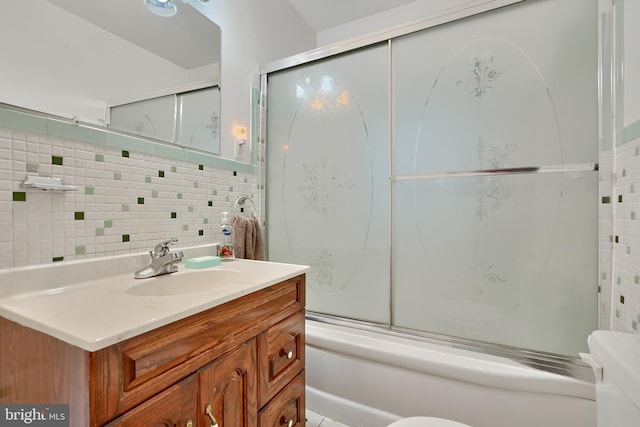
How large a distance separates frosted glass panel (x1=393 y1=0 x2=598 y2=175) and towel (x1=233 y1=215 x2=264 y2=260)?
844mm

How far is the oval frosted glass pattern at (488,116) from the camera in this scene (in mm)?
1233

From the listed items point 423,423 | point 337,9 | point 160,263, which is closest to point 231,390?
point 160,263

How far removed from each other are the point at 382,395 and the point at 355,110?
1485mm

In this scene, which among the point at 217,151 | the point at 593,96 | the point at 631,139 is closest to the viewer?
the point at 631,139

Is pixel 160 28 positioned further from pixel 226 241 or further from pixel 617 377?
pixel 617 377

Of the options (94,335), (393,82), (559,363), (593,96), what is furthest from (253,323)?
(593,96)

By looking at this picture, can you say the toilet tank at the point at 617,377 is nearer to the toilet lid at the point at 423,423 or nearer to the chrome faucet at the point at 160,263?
the toilet lid at the point at 423,423

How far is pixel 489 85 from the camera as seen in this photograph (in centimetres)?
131

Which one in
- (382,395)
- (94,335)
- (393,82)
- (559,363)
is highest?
(393,82)

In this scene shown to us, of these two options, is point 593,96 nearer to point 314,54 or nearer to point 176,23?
point 314,54

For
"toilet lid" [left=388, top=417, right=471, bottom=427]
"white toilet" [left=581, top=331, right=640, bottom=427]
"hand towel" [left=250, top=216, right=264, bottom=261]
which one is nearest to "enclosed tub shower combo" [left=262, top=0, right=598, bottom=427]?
"toilet lid" [left=388, top=417, right=471, bottom=427]

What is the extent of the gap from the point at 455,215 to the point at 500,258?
0.91ft

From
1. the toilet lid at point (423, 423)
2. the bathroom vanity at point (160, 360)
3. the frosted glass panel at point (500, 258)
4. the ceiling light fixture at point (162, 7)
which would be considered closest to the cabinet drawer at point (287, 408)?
the bathroom vanity at point (160, 360)

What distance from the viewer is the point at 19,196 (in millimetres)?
765
